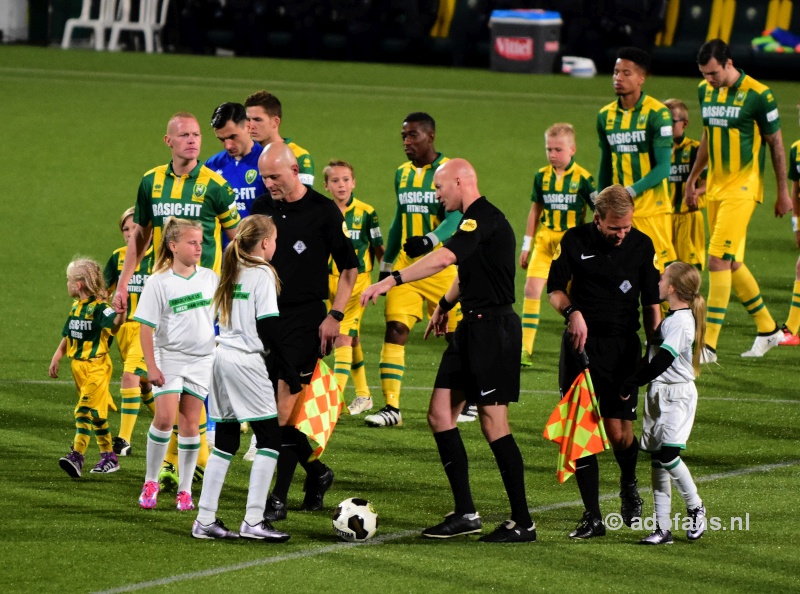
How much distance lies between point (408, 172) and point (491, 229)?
3.28 metres

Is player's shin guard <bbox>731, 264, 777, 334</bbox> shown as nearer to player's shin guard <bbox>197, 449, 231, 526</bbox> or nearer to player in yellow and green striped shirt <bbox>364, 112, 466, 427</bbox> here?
player in yellow and green striped shirt <bbox>364, 112, 466, 427</bbox>

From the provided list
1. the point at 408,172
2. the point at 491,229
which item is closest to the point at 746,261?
the point at 408,172

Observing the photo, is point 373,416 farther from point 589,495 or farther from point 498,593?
point 498,593

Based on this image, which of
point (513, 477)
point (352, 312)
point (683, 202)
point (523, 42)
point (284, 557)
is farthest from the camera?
point (523, 42)

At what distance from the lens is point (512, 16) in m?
29.6

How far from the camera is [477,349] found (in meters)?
7.24

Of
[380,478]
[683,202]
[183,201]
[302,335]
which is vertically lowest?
[380,478]

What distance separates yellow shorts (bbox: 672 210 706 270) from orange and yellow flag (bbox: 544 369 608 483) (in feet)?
22.0

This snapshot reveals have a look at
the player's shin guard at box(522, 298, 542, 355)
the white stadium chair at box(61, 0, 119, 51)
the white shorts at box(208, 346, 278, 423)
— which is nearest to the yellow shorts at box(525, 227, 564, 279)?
the player's shin guard at box(522, 298, 542, 355)

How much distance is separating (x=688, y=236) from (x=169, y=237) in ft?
23.8

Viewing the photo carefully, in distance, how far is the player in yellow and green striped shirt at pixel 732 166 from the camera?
12.1m

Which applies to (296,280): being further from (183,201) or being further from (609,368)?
(609,368)

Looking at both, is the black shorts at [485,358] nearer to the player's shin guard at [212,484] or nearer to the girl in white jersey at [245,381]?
the girl in white jersey at [245,381]

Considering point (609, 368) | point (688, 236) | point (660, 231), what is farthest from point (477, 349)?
point (688, 236)
